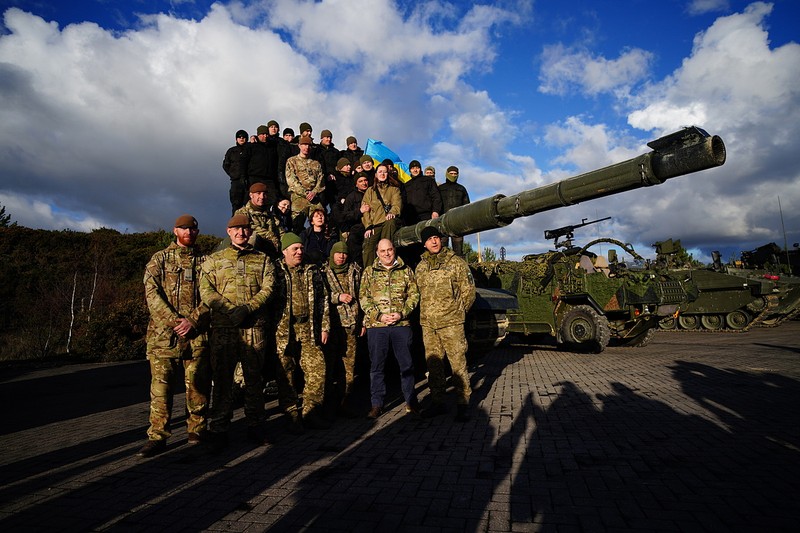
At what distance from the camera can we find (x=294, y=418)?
4375 millimetres

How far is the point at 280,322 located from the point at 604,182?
127 inches

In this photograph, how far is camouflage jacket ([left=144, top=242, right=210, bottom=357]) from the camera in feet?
12.5

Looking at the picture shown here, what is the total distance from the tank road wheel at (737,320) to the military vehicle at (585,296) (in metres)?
4.87

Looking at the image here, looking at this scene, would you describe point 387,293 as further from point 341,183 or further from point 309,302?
point 341,183

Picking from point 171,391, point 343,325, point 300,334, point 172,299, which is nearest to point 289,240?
point 300,334

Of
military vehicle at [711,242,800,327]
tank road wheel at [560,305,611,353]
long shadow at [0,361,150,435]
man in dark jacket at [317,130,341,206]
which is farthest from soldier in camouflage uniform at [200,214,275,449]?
military vehicle at [711,242,800,327]

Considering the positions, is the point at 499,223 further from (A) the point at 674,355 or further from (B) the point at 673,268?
(B) the point at 673,268

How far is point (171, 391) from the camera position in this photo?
3.88 metres

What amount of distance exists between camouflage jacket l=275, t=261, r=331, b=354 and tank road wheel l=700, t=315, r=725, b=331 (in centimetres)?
1637

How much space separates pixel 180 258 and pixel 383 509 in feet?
9.08

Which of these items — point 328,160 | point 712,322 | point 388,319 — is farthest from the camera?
point 712,322

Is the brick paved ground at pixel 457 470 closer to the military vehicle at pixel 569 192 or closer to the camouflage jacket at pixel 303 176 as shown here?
the military vehicle at pixel 569 192

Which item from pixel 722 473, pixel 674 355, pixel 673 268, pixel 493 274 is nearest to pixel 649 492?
pixel 722 473

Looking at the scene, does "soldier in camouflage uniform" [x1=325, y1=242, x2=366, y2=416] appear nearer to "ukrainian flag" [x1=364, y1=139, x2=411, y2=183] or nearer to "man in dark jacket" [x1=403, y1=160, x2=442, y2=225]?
"man in dark jacket" [x1=403, y1=160, x2=442, y2=225]
